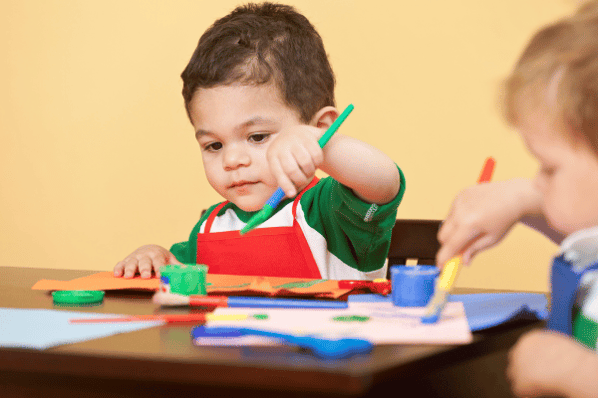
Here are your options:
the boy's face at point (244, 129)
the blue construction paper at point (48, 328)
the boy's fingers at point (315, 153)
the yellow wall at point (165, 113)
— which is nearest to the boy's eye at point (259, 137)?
the boy's face at point (244, 129)

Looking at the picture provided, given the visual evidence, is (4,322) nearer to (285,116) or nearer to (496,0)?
(285,116)

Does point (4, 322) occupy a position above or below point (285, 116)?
below

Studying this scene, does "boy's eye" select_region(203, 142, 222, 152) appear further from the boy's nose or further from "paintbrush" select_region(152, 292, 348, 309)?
"paintbrush" select_region(152, 292, 348, 309)

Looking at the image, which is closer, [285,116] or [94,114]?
[285,116]

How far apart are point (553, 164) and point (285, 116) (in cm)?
58

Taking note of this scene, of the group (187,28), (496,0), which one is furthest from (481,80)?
(187,28)

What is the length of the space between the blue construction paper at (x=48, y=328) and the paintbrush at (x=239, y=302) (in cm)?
6

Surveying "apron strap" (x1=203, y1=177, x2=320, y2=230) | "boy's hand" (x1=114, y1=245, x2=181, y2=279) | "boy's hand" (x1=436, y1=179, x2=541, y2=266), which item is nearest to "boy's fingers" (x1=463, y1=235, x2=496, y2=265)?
"boy's hand" (x1=436, y1=179, x2=541, y2=266)

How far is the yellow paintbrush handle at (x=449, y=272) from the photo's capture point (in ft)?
1.63

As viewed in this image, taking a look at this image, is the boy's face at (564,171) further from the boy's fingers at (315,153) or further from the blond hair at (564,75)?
the boy's fingers at (315,153)

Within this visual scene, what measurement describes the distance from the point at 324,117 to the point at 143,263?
39 centimetres

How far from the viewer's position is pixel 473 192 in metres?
0.53

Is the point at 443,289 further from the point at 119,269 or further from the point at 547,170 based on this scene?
the point at 119,269

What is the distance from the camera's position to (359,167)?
68 cm
